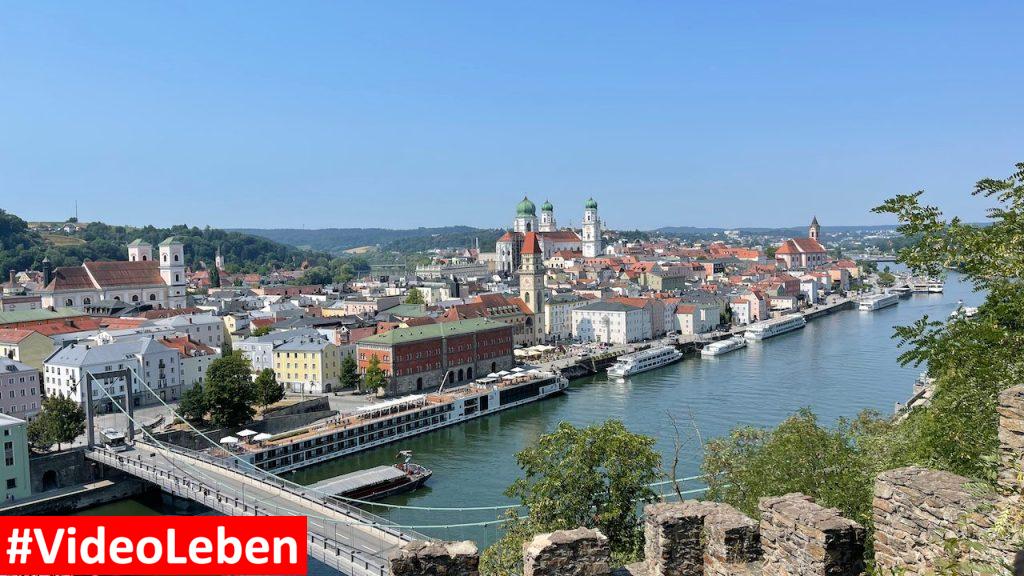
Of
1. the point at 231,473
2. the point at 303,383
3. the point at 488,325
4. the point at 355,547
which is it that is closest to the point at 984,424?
the point at 355,547

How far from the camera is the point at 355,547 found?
11938 mm

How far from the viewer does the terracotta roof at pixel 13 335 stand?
27.0 m

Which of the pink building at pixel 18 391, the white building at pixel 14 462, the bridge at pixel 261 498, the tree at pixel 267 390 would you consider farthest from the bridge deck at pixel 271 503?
the pink building at pixel 18 391

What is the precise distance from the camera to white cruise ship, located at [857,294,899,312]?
5678 centimetres

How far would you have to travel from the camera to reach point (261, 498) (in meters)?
14.8

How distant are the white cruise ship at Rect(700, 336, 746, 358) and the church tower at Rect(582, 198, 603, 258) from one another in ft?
144

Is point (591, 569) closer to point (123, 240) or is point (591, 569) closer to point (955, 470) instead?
point (955, 470)

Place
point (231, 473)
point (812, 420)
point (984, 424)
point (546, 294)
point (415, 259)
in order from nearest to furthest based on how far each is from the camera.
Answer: point (984, 424), point (812, 420), point (231, 473), point (546, 294), point (415, 259)

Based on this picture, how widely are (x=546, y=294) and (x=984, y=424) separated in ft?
134

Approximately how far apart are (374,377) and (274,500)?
12.7 metres

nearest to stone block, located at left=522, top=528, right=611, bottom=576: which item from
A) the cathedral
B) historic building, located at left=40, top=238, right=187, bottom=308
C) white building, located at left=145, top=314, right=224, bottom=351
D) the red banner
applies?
the red banner

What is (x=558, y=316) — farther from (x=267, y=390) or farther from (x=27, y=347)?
(x=27, y=347)

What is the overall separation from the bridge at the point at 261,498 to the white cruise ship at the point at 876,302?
48466mm

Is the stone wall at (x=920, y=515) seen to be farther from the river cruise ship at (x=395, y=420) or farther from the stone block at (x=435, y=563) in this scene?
the river cruise ship at (x=395, y=420)
